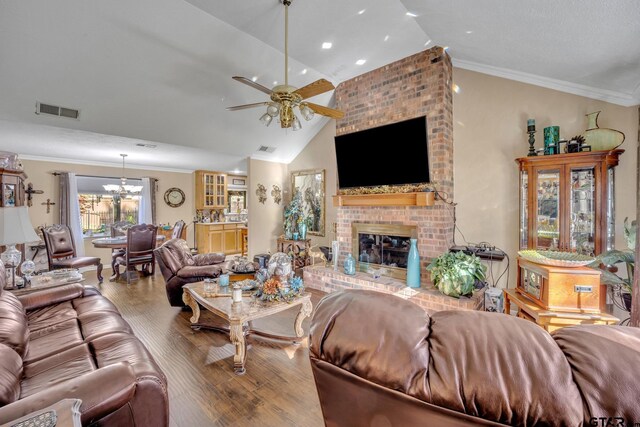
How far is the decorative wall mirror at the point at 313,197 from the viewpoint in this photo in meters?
→ 5.55

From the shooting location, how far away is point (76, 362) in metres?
1.55

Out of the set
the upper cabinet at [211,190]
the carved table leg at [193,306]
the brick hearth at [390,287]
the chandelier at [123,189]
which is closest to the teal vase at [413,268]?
the brick hearth at [390,287]

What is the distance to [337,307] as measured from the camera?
0.85 metres

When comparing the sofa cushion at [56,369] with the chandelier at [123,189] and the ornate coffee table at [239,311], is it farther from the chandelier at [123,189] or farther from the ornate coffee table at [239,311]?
the chandelier at [123,189]

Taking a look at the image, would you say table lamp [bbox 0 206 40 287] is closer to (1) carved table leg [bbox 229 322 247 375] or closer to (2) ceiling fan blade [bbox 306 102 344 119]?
(1) carved table leg [bbox 229 322 247 375]

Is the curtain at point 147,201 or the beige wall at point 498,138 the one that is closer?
the beige wall at point 498,138

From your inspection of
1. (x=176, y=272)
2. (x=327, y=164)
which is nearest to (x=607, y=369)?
(x=176, y=272)

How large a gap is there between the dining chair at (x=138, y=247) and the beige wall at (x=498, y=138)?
5.22 metres

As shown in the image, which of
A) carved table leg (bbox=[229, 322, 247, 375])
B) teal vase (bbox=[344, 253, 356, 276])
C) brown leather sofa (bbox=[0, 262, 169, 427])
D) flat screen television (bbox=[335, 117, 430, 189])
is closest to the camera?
brown leather sofa (bbox=[0, 262, 169, 427])

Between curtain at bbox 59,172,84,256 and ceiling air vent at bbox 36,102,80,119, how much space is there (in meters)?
2.95

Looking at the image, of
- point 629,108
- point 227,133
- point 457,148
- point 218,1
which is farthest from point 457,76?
point 227,133

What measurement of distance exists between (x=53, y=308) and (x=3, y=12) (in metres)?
2.61

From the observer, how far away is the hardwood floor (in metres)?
1.75

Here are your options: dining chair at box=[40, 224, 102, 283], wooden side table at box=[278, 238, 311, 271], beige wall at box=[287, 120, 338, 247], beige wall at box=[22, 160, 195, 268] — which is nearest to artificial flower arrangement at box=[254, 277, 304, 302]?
wooden side table at box=[278, 238, 311, 271]
